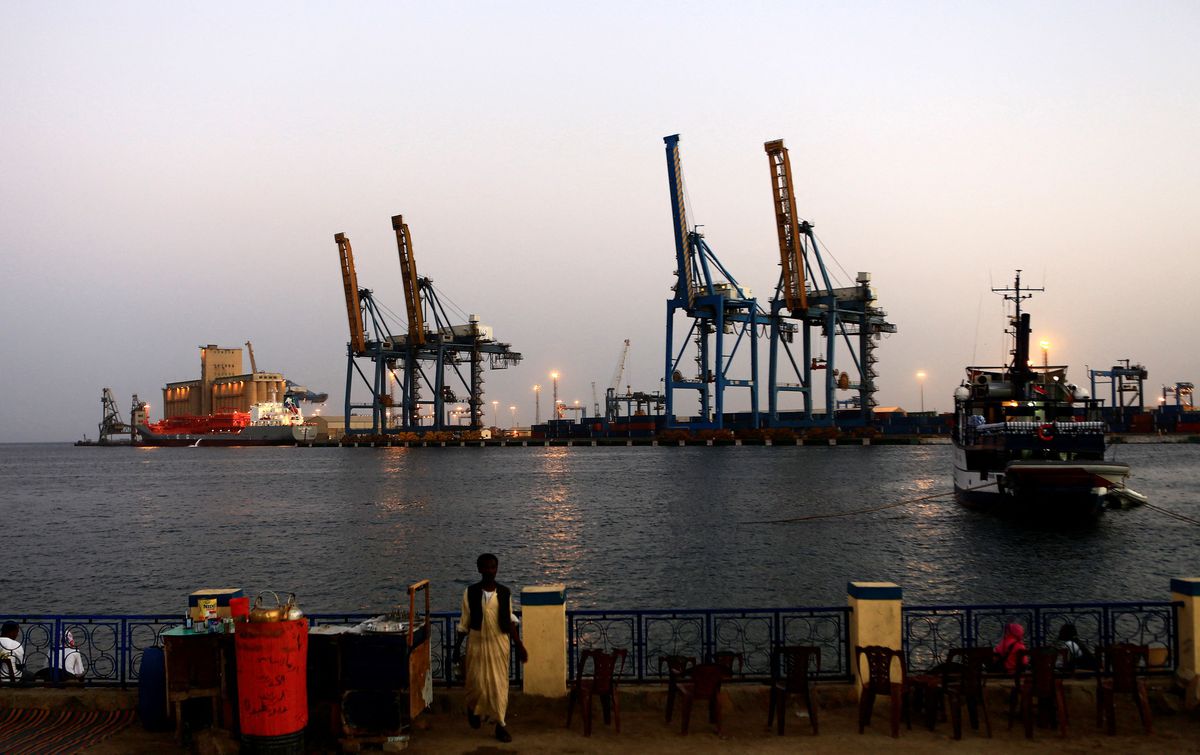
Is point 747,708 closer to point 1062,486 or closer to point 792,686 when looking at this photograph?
point 792,686

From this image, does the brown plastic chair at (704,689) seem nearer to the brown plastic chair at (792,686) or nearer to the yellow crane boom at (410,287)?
the brown plastic chair at (792,686)

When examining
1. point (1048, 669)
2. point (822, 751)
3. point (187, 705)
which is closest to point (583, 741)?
point (822, 751)

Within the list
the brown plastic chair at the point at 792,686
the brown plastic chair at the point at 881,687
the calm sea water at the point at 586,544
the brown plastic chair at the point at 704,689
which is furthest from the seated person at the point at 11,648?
the calm sea water at the point at 586,544

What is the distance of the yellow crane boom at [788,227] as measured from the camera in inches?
4173

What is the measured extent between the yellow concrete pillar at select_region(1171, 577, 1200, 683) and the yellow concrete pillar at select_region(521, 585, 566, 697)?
6483 millimetres

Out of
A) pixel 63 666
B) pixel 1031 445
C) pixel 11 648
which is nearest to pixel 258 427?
pixel 1031 445

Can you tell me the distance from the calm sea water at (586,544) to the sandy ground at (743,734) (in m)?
15.1

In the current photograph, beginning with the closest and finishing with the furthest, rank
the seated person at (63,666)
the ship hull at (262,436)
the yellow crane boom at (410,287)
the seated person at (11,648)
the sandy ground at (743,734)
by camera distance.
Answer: the sandy ground at (743,734)
the seated person at (63,666)
the seated person at (11,648)
the yellow crane boom at (410,287)
the ship hull at (262,436)

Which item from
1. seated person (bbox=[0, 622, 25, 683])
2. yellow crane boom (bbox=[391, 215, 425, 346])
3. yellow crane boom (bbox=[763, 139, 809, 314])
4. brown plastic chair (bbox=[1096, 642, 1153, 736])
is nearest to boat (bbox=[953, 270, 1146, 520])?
brown plastic chair (bbox=[1096, 642, 1153, 736])

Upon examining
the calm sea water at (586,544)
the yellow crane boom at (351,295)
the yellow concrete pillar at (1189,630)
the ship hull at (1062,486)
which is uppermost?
the yellow crane boom at (351,295)

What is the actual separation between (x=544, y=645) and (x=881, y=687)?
11.2 feet

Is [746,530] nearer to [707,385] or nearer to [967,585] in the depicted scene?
[967,585]

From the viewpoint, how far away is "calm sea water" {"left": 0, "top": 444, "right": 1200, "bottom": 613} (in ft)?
88.7

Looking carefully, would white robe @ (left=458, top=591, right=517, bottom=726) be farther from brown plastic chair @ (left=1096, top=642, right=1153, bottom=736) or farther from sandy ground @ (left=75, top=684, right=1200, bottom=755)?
brown plastic chair @ (left=1096, top=642, right=1153, bottom=736)
